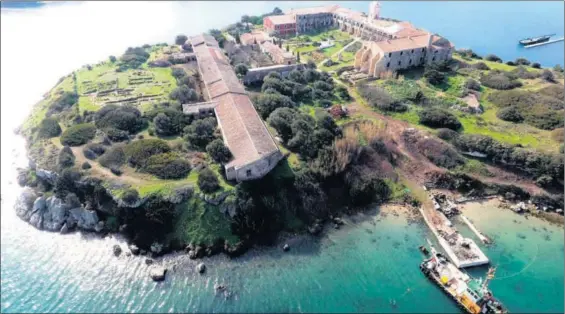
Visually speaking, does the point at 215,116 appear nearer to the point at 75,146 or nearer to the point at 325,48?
the point at 75,146

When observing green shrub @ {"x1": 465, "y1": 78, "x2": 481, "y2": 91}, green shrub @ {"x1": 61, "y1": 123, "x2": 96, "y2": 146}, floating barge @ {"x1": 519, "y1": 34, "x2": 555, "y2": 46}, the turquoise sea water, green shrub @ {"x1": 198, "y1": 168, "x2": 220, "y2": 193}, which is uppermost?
floating barge @ {"x1": 519, "y1": 34, "x2": 555, "y2": 46}

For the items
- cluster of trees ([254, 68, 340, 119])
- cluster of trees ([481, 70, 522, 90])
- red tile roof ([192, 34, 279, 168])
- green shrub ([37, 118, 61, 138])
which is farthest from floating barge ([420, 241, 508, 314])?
green shrub ([37, 118, 61, 138])

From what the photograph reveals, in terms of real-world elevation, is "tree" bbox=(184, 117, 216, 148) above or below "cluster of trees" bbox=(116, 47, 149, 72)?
below

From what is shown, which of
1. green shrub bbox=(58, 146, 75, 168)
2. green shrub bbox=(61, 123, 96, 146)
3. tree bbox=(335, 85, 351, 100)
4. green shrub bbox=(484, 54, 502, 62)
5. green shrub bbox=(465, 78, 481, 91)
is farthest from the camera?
green shrub bbox=(484, 54, 502, 62)

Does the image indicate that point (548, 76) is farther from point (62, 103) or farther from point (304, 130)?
point (62, 103)

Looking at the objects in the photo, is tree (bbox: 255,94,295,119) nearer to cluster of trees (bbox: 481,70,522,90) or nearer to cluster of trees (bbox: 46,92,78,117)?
cluster of trees (bbox: 46,92,78,117)

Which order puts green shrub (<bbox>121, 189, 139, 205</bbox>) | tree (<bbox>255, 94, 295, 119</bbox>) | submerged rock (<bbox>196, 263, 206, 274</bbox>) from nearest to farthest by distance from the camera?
submerged rock (<bbox>196, 263, 206, 274</bbox>)
green shrub (<bbox>121, 189, 139, 205</bbox>)
tree (<bbox>255, 94, 295, 119</bbox>)

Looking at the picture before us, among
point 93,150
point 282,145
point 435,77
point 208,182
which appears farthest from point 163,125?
point 435,77
